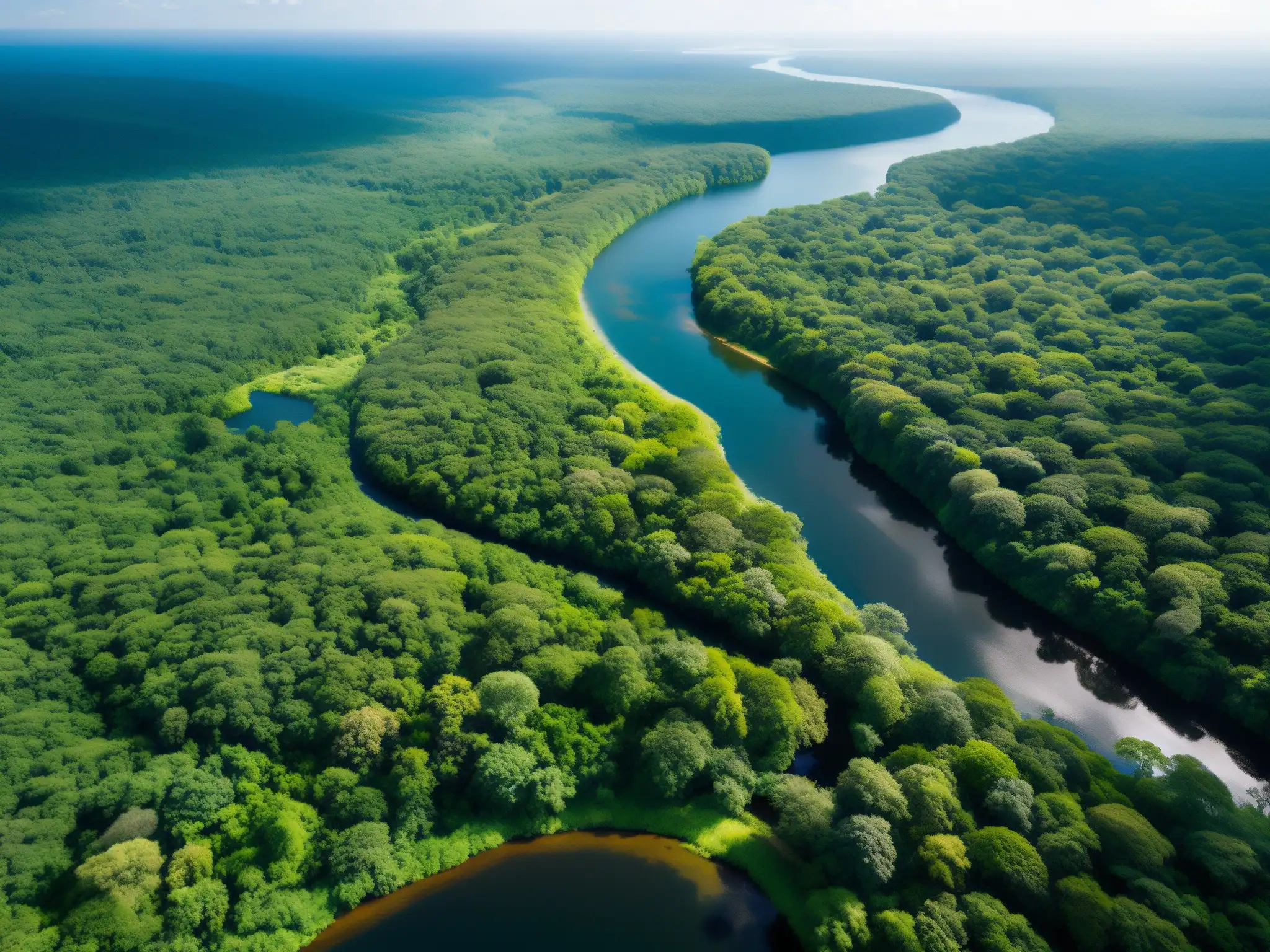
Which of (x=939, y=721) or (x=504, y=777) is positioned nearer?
(x=504, y=777)

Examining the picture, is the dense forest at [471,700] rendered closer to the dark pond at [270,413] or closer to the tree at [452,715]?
the tree at [452,715]

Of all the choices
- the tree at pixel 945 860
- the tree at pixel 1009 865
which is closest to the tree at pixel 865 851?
the tree at pixel 945 860

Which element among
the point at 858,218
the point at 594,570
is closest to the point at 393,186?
the point at 858,218

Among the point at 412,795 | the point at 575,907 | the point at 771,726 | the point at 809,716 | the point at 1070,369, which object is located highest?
the point at 1070,369

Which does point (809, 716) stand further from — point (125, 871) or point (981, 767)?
point (125, 871)

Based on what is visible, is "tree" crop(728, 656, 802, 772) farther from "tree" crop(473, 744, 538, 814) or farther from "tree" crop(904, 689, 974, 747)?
"tree" crop(473, 744, 538, 814)

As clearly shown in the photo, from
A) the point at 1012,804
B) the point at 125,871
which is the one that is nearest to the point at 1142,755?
the point at 1012,804

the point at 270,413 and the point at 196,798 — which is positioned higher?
the point at 196,798
